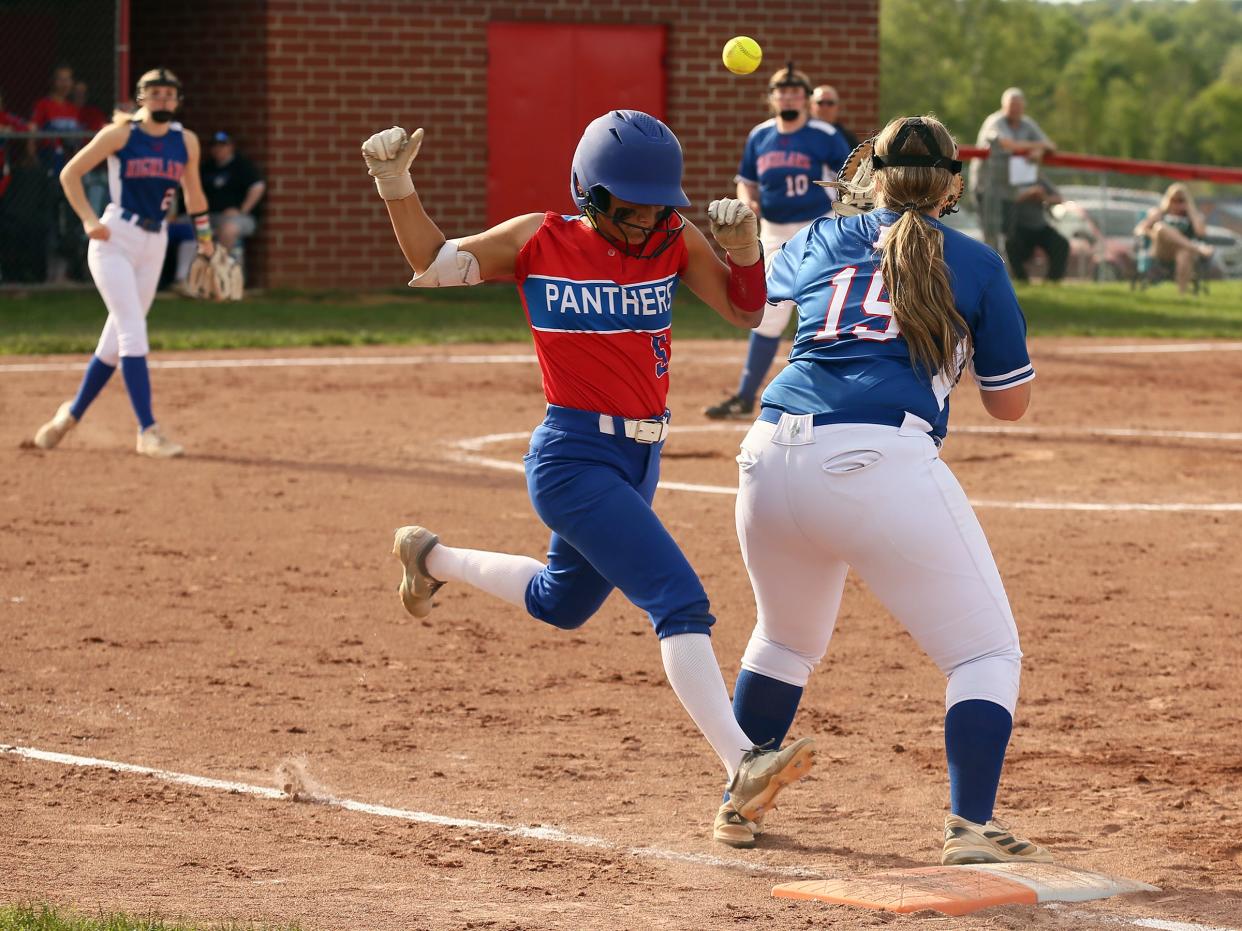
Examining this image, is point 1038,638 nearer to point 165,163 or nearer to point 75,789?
point 75,789

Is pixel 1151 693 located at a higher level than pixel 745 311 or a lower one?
lower

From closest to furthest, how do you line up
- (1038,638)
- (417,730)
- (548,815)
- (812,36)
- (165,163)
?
(548,815) < (417,730) < (1038,638) < (165,163) < (812,36)

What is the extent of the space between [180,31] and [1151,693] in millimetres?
18187

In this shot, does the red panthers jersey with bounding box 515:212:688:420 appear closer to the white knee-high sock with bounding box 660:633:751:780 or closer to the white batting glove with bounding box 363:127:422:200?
the white batting glove with bounding box 363:127:422:200

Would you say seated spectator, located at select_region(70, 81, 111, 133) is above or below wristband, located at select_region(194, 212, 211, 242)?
above

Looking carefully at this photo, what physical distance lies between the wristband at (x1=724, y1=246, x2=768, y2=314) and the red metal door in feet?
56.3

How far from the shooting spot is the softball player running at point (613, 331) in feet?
16.2

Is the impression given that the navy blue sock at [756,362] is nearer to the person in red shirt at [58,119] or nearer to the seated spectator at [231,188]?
the seated spectator at [231,188]

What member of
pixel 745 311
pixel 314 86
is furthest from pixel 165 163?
pixel 314 86

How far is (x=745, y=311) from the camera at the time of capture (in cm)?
545

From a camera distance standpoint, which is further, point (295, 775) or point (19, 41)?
point (19, 41)

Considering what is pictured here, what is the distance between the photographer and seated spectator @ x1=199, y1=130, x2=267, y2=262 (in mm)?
20609

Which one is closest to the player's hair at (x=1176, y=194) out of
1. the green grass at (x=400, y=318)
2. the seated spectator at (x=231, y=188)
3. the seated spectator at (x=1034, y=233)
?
the green grass at (x=400, y=318)

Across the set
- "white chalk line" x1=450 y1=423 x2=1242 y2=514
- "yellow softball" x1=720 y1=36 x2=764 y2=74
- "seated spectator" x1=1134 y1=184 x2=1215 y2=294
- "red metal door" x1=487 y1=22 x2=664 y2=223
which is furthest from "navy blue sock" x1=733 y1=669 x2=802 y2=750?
"seated spectator" x1=1134 y1=184 x2=1215 y2=294
